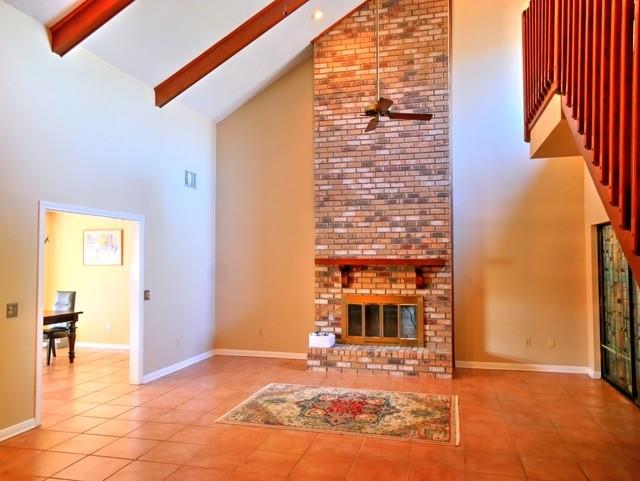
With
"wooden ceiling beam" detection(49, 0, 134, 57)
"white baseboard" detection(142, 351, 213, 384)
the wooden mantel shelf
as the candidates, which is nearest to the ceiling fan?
the wooden mantel shelf

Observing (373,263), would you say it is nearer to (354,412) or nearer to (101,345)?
(354,412)

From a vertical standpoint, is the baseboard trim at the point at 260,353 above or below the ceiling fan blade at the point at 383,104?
below

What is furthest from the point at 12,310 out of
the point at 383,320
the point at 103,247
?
the point at 383,320

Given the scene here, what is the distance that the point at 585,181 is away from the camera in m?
5.94

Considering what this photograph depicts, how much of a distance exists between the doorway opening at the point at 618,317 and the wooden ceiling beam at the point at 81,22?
18.0 feet

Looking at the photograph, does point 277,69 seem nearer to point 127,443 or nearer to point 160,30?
point 160,30

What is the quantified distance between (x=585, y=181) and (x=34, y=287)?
247 inches

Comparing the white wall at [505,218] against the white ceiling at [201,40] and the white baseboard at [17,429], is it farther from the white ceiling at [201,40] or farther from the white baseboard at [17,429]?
the white baseboard at [17,429]

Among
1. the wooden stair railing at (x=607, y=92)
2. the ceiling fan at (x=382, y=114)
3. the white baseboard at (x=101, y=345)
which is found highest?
the ceiling fan at (x=382, y=114)

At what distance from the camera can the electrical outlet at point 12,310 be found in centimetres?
386

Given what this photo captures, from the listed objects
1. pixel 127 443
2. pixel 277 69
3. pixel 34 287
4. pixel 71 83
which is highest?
pixel 277 69

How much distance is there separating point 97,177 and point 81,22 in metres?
1.46

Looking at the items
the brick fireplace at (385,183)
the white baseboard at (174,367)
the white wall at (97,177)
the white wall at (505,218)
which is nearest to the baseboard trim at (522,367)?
the white wall at (505,218)

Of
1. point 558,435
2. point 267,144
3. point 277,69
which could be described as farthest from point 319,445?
point 277,69
